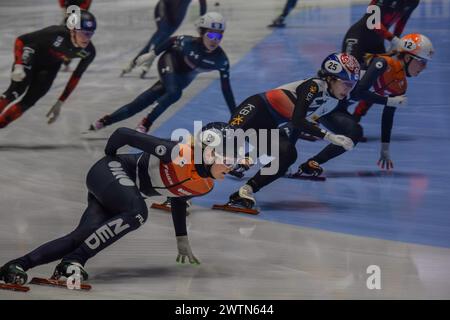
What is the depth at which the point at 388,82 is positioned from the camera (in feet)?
39.9

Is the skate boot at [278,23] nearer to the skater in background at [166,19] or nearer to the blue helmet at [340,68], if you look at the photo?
the skater in background at [166,19]

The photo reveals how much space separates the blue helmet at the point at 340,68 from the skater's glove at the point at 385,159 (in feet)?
4.74

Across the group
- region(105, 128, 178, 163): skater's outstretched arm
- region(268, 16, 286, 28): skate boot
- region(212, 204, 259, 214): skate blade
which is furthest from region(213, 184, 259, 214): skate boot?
region(268, 16, 286, 28): skate boot

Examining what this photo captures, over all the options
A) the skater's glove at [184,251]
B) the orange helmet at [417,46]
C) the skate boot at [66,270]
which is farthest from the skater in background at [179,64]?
the skate boot at [66,270]

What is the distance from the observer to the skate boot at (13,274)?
782 centimetres

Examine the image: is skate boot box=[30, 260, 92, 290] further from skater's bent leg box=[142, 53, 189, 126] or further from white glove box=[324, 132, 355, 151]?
skater's bent leg box=[142, 53, 189, 126]

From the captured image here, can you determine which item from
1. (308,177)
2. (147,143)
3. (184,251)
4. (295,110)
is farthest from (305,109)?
(147,143)

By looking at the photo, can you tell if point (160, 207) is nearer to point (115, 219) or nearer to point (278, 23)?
point (115, 219)

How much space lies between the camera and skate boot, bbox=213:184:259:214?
10.3m

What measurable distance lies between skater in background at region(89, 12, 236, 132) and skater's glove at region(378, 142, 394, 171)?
1992 millimetres

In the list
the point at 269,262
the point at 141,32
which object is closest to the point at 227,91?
the point at 269,262

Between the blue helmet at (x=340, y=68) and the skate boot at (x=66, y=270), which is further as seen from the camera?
the blue helmet at (x=340, y=68)

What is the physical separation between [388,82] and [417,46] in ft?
1.68

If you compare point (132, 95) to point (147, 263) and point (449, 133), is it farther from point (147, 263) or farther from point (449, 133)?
point (147, 263)
